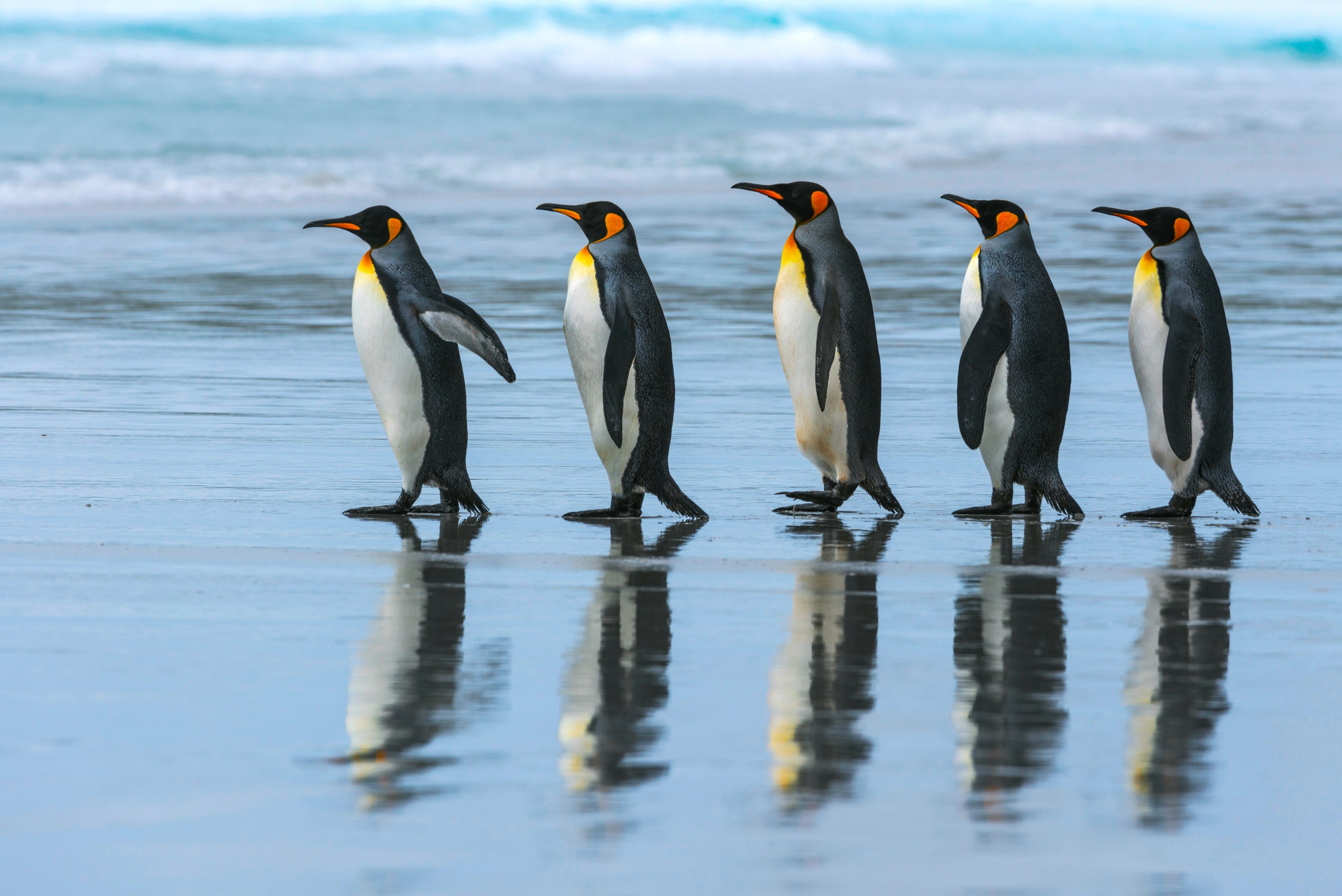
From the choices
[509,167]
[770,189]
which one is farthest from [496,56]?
[770,189]

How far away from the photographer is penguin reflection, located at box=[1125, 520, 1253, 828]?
3.12 meters

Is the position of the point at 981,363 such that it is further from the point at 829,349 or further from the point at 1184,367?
the point at 1184,367

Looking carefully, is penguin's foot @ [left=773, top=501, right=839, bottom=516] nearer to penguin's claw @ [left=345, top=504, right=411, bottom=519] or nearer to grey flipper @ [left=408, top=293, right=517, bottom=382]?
grey flipper @ [left=408, top=293, right=517, bottom=382]

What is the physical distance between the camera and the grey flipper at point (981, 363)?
5746mm

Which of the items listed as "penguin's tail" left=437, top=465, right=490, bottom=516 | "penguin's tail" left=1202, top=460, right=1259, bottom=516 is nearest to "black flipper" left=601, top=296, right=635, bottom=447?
"penguin's tail" left=437, top=465, right=490, bottom=516

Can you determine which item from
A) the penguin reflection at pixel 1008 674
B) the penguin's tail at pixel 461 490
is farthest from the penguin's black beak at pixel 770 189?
the penguin reflection at pixel 1008 674

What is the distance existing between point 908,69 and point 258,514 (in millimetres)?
65880

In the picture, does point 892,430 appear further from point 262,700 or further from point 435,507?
point 262,700

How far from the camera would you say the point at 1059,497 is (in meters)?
5.82

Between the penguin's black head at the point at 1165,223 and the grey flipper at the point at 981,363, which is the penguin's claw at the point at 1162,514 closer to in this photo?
the grey flipper at the point at 981,363

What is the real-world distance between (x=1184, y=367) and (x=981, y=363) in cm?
61

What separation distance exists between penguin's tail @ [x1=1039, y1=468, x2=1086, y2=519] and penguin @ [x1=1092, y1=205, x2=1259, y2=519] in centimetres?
17

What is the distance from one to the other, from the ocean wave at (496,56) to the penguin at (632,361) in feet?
129

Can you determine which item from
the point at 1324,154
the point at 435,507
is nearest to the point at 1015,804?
the point at 435,507
